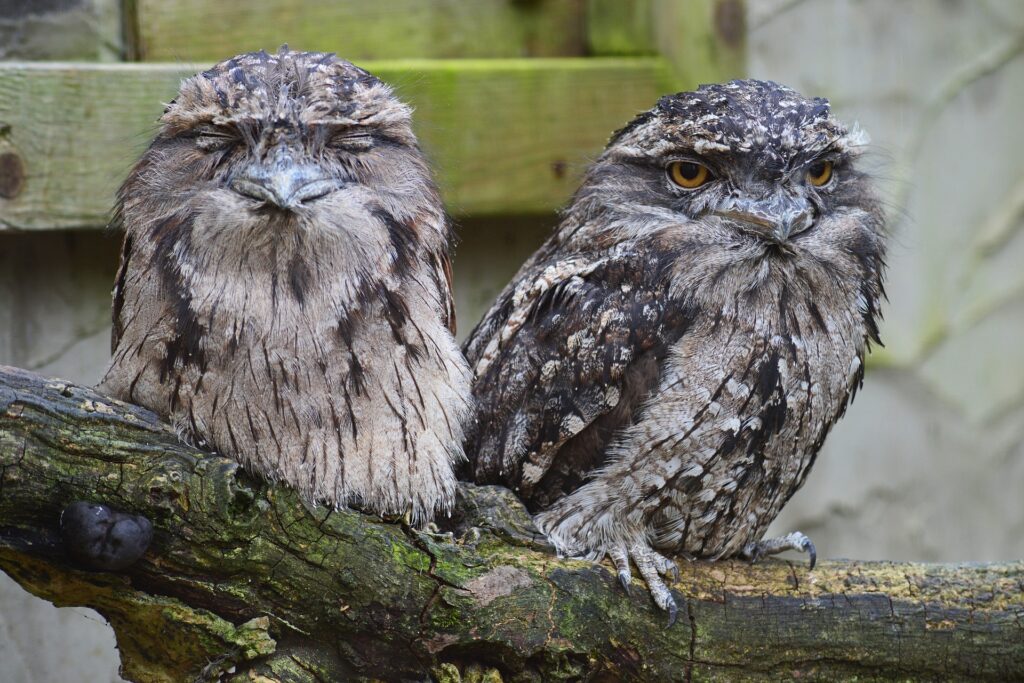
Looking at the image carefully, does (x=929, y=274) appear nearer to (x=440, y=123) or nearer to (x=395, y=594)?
(x=440, y=123)

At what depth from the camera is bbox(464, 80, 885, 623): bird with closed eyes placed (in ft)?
7.13

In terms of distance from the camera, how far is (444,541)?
2.05m

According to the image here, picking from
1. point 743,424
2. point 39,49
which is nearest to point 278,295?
point 743,424

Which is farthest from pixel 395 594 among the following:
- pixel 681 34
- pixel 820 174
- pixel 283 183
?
pixel 681 34

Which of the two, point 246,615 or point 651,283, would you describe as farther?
point 651,283

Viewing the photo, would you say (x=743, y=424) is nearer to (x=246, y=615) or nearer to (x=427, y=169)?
(x=427, y=169)

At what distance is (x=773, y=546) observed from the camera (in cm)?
254

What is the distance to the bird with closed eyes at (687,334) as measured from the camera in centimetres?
217

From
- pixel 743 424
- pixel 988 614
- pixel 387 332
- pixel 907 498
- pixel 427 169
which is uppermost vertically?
pixel 427 169

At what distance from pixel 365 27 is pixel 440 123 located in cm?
41

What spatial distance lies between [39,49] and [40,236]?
1.62 feet

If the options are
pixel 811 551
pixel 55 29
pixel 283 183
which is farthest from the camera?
pixel 55 29

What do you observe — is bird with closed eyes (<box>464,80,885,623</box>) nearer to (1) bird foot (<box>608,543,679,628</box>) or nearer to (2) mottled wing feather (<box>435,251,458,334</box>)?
(1) bird foot (<box>608,543,679,628</box>)

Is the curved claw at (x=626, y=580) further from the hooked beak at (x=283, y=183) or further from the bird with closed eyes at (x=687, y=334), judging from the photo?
the hooked beak at (x=283, y=183)
